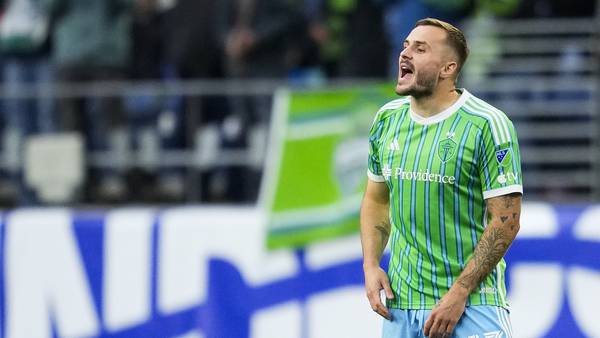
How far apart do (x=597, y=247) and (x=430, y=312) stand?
2.49m

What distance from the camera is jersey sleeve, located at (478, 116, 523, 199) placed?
5.11 metres

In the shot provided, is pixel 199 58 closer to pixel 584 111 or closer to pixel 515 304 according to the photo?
pixel 584 111

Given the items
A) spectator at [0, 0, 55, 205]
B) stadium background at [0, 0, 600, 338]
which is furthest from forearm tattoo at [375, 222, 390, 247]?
spectator at [0, 0, 55, 205]

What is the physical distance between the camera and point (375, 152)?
5.53 meters

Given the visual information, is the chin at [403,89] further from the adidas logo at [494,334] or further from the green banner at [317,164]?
the green banner at [317,164]

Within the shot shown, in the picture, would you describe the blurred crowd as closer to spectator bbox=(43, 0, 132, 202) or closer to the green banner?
spectator bbox=(43, 0, 132, 202)

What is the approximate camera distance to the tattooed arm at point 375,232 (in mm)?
5398

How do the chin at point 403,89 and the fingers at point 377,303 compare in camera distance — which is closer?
the chin at point 403,89

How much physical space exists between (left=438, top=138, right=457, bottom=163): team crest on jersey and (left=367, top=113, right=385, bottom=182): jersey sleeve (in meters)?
0.36

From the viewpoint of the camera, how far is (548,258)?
7.57 meters

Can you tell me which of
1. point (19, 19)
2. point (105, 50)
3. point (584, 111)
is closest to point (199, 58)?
point (105, 50)

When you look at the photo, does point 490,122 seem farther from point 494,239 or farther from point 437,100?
point 494,239

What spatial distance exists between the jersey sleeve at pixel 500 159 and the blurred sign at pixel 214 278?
8.26ft

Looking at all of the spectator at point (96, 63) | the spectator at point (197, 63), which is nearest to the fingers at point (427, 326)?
the spectator at point (197, 63)
